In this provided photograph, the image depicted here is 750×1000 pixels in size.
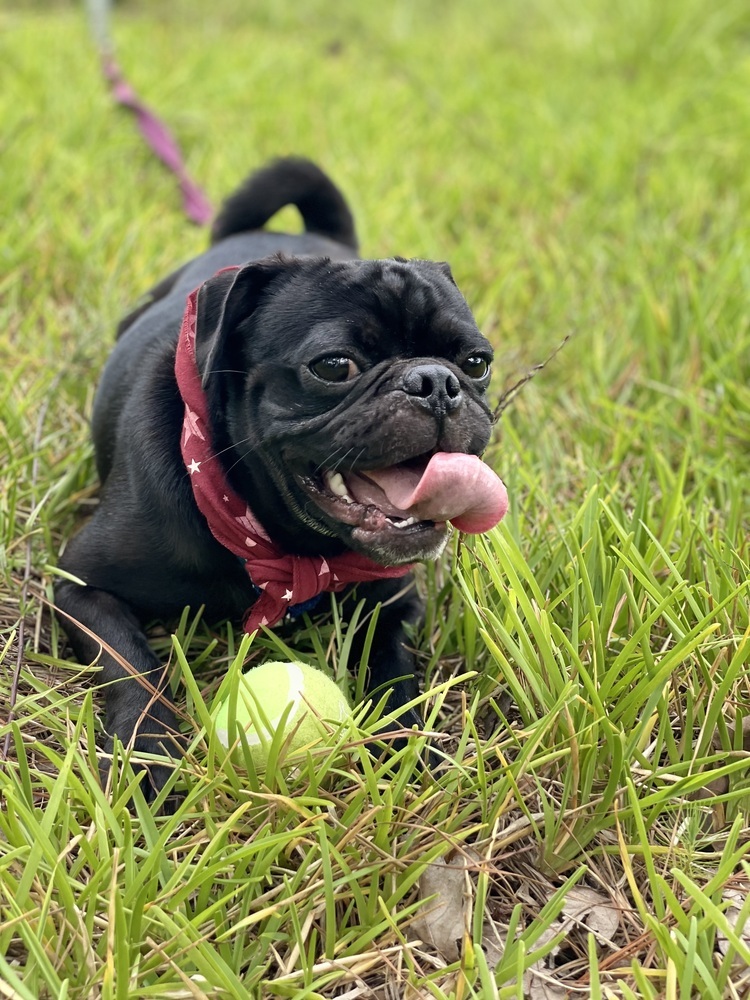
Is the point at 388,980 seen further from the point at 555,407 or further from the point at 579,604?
the point at 555,407

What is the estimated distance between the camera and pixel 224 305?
230 cm

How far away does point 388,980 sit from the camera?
1.77 meters

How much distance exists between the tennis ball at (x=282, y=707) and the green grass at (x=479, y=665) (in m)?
0.06

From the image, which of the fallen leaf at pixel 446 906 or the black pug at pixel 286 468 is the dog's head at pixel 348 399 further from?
the fallen leaf at pixel 446 906

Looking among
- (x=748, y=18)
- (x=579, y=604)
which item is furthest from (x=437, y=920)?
(x=748, y=18)

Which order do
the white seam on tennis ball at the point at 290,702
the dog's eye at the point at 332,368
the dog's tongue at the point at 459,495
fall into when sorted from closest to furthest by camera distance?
the white seam on tennis ball at the point at 290,702 → the dog's tongue at the point at 459,495 → the dog's eye at the point at 332,368

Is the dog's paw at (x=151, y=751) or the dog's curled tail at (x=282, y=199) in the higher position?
the dog's curled tail at (x=282, y=199)

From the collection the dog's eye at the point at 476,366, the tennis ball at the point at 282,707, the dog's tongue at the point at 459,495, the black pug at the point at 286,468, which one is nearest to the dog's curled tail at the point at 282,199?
the black pug at the point at 286,468

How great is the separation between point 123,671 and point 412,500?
78cm

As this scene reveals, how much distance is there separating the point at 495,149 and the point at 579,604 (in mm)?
4216

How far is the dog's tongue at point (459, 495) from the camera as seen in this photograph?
Result: 81.8 inches

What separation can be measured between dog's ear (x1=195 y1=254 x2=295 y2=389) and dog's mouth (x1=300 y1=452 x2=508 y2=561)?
0.35 meters

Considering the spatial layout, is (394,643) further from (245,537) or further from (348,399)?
(348,399)

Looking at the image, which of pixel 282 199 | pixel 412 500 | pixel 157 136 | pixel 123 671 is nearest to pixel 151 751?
pixel 123 671
